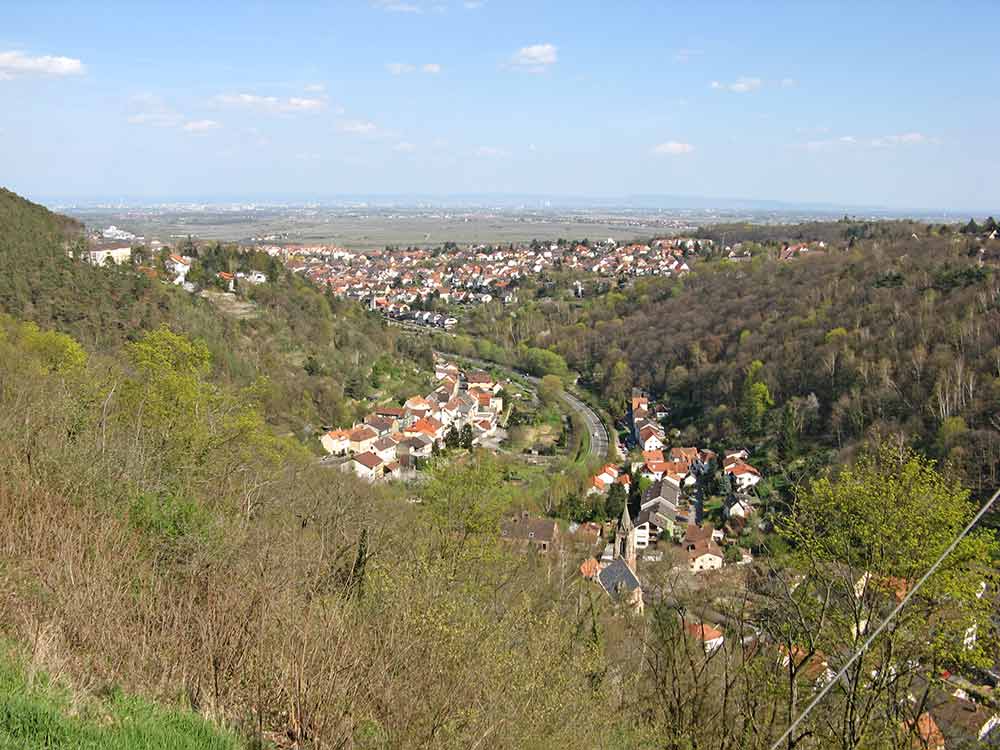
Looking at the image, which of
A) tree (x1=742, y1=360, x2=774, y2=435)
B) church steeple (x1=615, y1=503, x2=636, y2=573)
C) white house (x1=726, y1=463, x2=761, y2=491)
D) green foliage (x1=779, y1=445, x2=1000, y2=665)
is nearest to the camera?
green foliage (x1=779, y1=445, x2=1000, y2=665)

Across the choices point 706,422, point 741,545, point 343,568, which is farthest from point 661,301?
point 343,568

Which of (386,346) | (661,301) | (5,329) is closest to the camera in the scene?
(5,329)

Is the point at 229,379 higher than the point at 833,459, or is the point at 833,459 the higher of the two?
the point at 229,379

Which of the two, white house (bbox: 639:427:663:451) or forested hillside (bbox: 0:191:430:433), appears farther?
white house (bbox: 639:427:663:451)

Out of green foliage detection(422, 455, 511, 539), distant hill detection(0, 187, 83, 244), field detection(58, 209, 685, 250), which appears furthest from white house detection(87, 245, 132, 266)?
field detection(58, 209, 685, 250)

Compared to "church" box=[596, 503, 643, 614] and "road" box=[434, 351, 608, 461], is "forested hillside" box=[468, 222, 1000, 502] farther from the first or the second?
"church" box=[596, 503, 643, 614]

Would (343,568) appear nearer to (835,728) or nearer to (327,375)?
(835,728)
